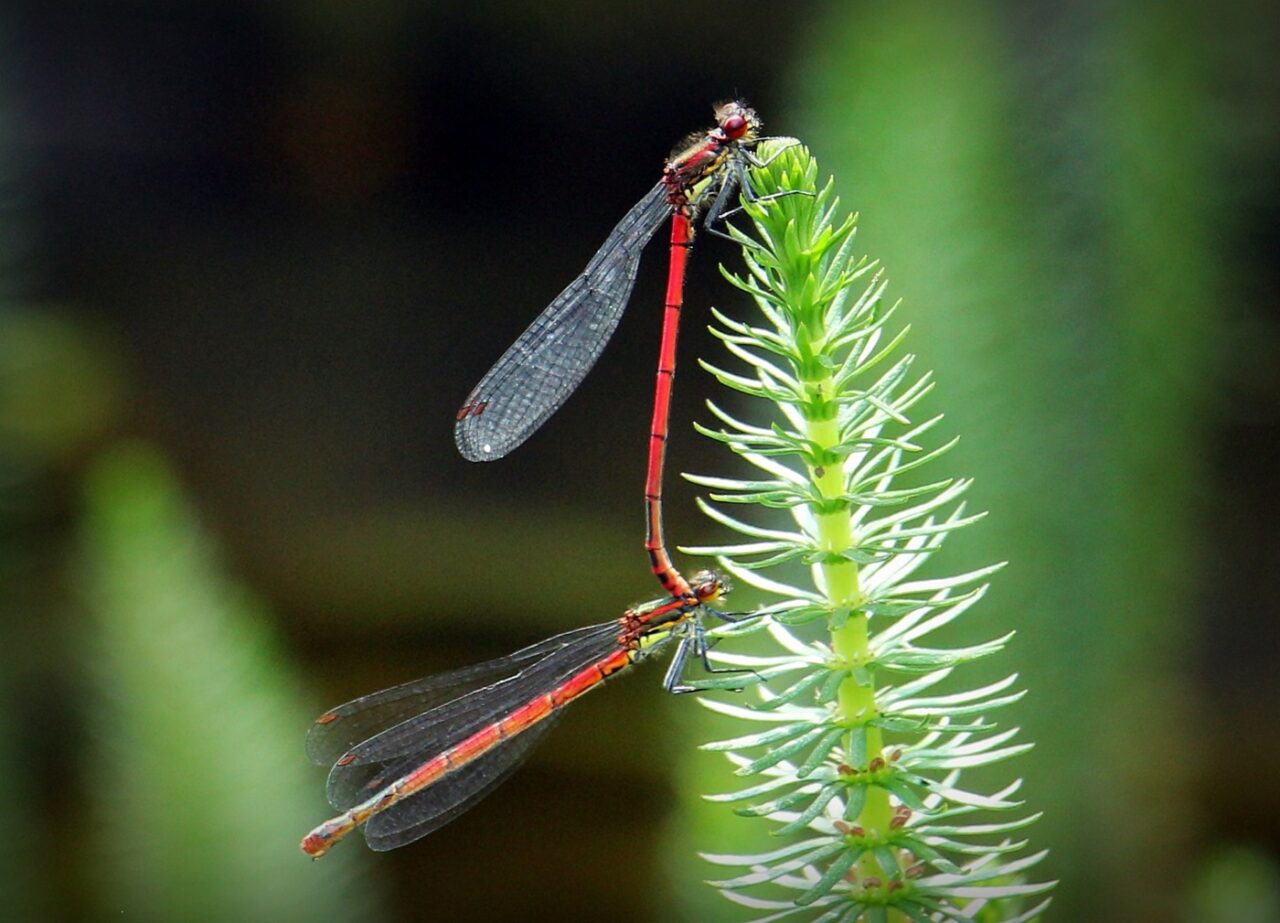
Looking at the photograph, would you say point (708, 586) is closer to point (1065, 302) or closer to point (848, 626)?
point (848, 626)

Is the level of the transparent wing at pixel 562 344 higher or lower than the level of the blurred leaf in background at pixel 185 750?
higher

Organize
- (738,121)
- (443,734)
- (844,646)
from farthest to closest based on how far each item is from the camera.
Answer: (443,734)
(738,121)
(844,646)

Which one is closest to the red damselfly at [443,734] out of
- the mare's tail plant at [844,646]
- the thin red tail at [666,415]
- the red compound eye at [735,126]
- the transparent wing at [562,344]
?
the thin red tail at [666,415]

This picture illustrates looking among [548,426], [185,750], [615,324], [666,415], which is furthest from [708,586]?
[548,426]

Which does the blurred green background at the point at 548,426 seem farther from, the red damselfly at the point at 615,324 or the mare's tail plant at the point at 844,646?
the mare's tail plant at the point at 844,646

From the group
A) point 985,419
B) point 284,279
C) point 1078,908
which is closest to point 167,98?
point 284,279

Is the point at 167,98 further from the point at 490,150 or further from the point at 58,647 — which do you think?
the point at 58,647

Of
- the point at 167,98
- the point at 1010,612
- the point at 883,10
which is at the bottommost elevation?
the point at 1010,612
